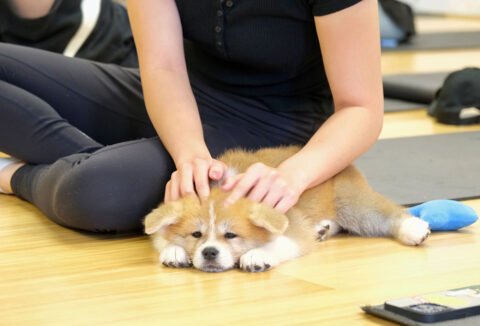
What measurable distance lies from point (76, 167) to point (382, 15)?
392 cm

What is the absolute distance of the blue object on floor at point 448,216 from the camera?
206 centimetres

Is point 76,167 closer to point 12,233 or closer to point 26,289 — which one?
point 12,233

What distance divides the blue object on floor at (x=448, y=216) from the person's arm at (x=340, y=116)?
0.21 m

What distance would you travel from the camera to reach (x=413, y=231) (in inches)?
77.6

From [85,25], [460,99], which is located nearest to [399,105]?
[460,99]

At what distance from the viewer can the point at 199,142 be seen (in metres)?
2.01

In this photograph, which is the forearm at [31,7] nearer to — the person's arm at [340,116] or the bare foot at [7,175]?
the bare foot at [7,175]

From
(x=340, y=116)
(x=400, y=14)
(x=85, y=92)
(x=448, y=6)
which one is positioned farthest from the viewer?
(x=448, y=6)

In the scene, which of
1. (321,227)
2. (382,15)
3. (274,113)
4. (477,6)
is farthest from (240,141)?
(477,6)

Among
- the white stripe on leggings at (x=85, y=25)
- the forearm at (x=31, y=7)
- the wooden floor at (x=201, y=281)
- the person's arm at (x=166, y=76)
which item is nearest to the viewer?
the wooden floor at (x=201, y=281)

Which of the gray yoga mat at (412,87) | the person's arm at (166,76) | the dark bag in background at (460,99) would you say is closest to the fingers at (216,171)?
the person's arm at (166,76)

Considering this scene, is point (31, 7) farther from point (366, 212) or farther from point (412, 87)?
point (412, 87)

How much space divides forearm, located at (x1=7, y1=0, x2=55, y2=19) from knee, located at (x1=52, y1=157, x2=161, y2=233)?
42.1 inches

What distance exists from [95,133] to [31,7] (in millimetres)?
749
